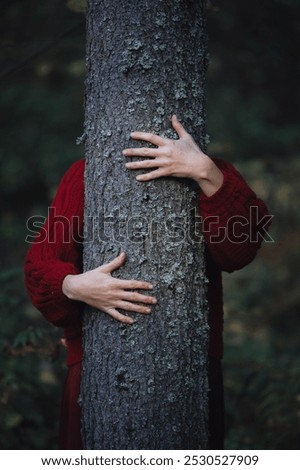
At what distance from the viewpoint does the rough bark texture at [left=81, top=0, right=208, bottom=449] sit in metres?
2.12

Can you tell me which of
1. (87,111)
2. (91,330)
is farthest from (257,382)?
(87,111)

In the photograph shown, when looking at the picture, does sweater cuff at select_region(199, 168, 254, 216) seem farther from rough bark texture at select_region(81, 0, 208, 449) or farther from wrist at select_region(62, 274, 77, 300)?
Answer: wrist at select_region(62, 274, 77, 300)

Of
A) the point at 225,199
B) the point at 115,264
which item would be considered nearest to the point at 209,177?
the point at 225,199

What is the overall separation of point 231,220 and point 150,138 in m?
0.43

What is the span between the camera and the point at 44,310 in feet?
7.66

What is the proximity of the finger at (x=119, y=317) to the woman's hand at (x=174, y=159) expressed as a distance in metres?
0.50

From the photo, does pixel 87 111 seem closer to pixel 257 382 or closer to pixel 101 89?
pixel 101 89

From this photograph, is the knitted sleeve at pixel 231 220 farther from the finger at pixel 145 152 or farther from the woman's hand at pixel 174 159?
the finger at pixel 145 152

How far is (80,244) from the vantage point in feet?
8.16

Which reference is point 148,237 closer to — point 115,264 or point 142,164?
point 115,264

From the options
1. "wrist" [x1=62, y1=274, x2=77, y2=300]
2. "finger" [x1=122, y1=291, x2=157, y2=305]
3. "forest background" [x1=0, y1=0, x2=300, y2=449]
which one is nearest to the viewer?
"finger" [x1=122, y1=291, x2=157, y2=305]

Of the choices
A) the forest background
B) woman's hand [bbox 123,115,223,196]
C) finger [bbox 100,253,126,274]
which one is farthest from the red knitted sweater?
the forest background

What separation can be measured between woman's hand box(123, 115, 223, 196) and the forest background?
4.92 ft

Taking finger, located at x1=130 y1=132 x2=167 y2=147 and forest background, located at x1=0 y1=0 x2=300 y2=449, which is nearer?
finger, located at x1=130 y1=132 x2=167 y2=147
